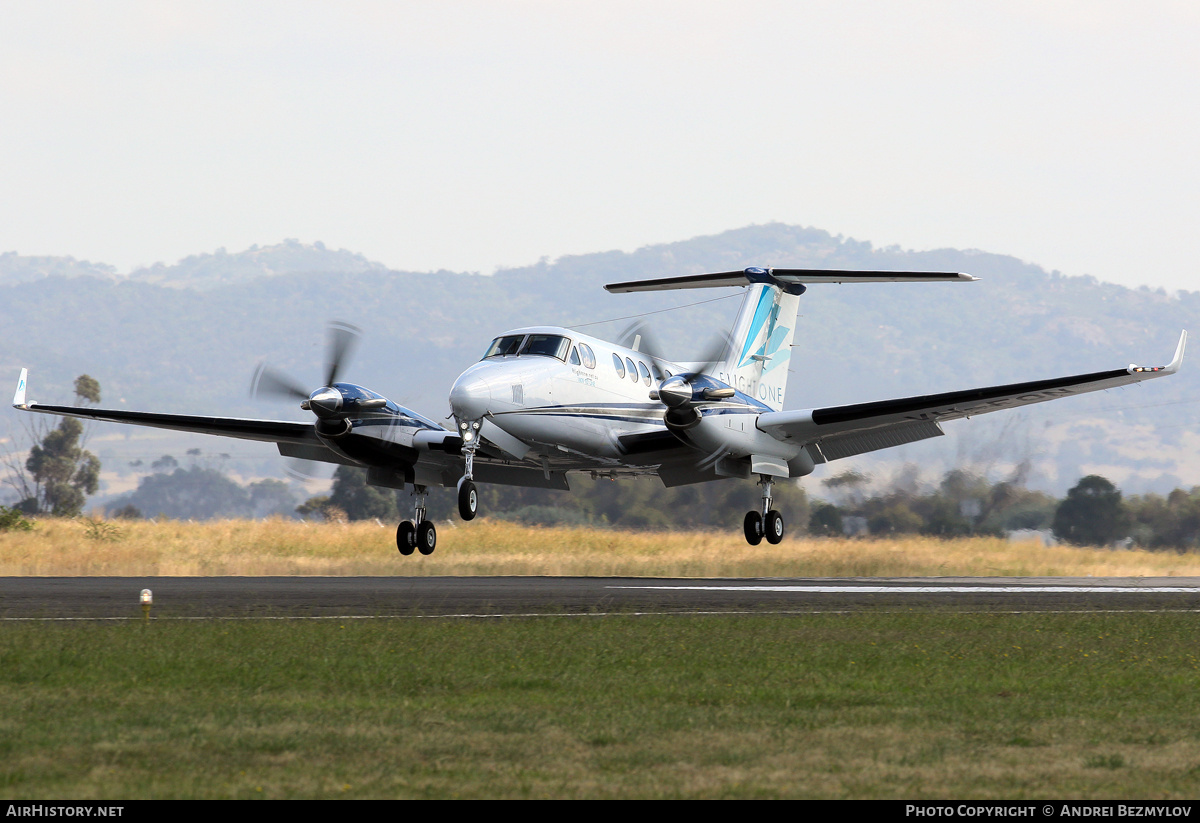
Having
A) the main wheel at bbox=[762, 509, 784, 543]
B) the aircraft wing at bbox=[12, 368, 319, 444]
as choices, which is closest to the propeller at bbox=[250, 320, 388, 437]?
the aircraft wing at bbox=[12, 368, 319, 444]

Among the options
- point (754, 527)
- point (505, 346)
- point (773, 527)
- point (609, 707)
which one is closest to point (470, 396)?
point (505, 346)

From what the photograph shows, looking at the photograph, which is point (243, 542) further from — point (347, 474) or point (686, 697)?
point (347, 474)

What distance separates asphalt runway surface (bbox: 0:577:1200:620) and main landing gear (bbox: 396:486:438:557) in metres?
0.75

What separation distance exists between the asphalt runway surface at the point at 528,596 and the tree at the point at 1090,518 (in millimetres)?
17319

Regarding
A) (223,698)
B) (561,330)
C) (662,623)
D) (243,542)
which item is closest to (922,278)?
(561,330)

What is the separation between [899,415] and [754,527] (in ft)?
16.6

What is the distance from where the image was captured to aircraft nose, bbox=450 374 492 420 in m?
25.0

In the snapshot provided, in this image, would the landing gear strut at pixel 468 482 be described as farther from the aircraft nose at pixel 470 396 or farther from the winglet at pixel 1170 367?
the winglet at pixel 1170 367

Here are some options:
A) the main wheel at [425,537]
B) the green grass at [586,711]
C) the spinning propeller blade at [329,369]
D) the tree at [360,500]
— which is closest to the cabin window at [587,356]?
the spinning propeller blade at [329,369]

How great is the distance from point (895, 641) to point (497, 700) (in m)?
7.21

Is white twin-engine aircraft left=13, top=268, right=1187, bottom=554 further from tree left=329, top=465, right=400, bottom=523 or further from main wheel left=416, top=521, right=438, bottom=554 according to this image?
tree left=329, top=465, right=400, bottom=523

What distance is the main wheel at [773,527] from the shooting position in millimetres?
31688

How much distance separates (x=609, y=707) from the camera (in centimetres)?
1193

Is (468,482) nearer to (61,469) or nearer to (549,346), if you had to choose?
(549,346)
